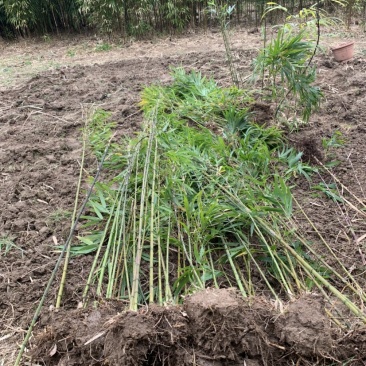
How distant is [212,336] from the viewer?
1.64m

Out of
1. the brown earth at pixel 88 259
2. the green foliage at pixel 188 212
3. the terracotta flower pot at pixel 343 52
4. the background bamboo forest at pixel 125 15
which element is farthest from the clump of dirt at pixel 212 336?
the background bamboo forest at pixel 125 15

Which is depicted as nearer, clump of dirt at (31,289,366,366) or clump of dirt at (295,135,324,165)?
clump of dirt at (31,289,366,366)

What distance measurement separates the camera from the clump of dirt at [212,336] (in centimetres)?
161

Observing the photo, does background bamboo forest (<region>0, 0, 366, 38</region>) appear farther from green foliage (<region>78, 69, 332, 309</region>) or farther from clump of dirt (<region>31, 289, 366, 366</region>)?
clump of dirt (<region>31, 289, 366, 366</region>)

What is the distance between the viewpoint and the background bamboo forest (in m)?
8.08

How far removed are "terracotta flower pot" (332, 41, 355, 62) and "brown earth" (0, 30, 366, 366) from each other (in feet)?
0.49

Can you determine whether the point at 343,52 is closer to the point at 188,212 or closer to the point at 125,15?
the point at 188,212

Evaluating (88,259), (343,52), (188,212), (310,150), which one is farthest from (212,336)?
(343,52)

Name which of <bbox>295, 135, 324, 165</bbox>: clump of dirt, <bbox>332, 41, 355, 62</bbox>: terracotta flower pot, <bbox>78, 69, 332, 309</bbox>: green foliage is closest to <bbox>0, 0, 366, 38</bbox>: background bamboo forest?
<bbox>332, 41, 355, 62</bbox>: terracotta flower pot

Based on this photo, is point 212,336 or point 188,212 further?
point 188,212

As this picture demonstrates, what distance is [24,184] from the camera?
3285 mm

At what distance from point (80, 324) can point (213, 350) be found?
0.54 m

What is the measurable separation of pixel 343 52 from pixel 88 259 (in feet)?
14.3

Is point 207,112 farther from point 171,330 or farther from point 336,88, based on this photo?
point 171,330
